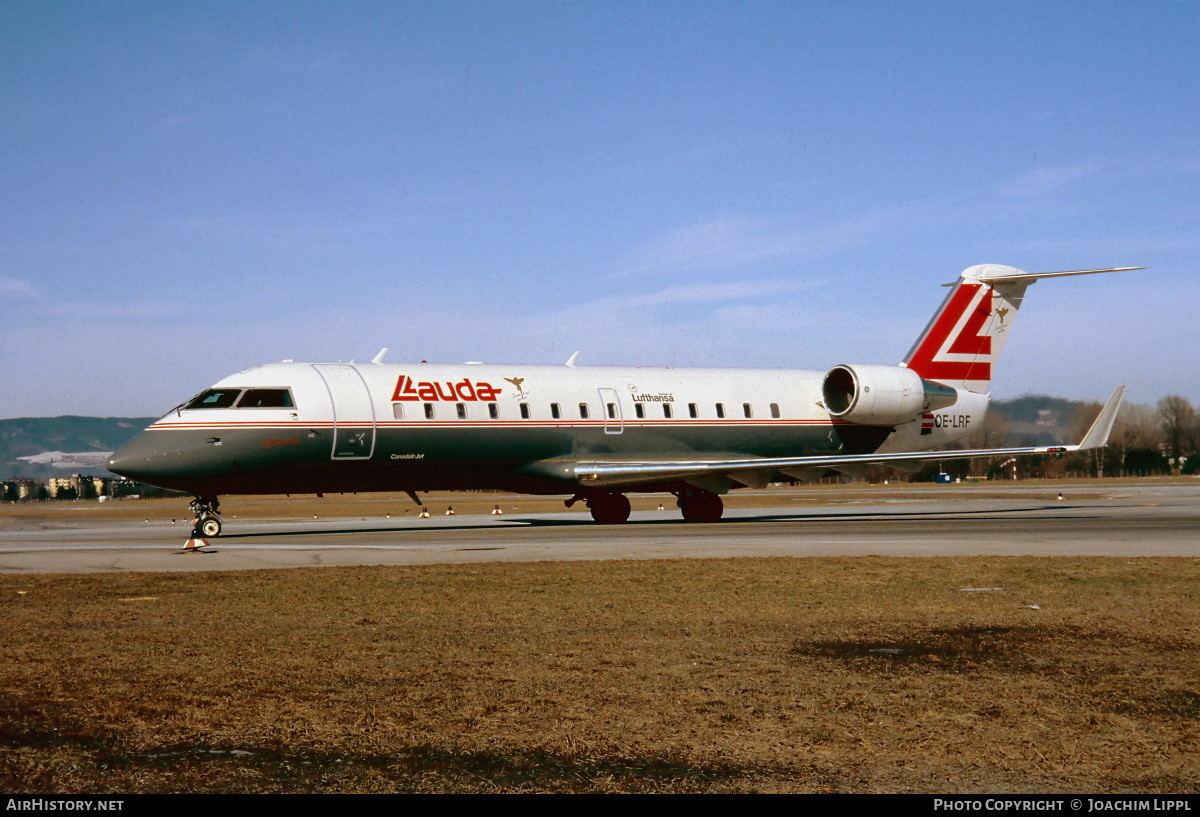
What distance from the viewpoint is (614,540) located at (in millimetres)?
24547

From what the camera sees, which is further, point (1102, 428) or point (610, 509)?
point (610, 509)

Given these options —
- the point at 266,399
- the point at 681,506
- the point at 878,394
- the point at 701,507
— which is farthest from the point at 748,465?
the point at 266,399

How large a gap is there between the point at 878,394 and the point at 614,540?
1413 cm

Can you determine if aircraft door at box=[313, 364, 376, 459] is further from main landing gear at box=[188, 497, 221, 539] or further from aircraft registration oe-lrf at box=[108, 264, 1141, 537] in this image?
main landing gear at box=[188, 497, 221, 539]

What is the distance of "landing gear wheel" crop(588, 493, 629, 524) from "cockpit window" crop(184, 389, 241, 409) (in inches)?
445

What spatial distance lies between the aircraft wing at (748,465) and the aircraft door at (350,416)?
6.06 metres

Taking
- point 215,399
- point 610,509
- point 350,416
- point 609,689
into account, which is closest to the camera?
point 609,689

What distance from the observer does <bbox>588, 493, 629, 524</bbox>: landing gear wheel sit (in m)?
33.9

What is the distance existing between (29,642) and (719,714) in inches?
269

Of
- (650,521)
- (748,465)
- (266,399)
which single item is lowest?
(650,521)

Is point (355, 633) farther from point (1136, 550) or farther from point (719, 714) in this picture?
point (1136, 550)

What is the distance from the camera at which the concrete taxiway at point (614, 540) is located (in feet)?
65.3

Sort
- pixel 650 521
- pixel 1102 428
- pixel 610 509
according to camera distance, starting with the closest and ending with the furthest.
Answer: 1. pixel 1102 428
2. pixel 610 509
3. pixel 650 521

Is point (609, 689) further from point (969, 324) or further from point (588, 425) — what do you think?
point (969, 324)
